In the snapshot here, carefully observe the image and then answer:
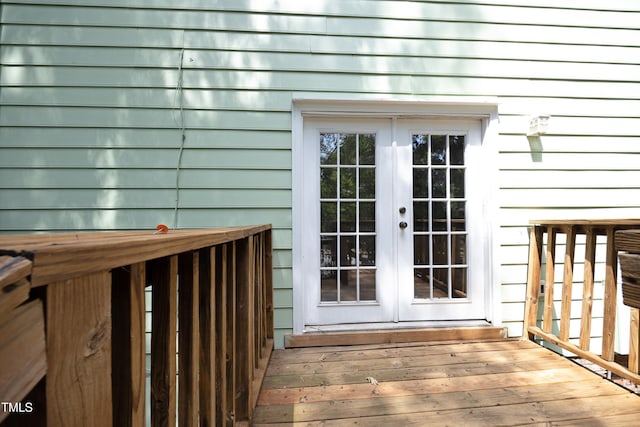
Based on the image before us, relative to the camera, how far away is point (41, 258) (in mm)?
Answer: 372

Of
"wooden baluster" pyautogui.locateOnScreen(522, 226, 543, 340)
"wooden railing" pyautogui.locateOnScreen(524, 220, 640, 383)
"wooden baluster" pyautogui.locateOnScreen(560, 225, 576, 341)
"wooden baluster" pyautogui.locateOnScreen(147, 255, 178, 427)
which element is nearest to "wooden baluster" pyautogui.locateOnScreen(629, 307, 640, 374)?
"wooden railing" pyautogui.locateOnScreen(524, 220, 640, 383)

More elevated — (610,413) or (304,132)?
(304,132)

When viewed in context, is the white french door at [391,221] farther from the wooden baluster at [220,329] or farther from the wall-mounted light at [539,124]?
the wooden baluster at [220,329]

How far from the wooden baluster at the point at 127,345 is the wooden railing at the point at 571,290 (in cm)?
190

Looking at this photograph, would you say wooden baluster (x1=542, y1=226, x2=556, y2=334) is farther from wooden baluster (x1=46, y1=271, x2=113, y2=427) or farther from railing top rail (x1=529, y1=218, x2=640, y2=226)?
wooden baluster (x1=46, y1=271, x2=113, y2=427)

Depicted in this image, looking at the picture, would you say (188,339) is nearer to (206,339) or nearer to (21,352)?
(206,339)

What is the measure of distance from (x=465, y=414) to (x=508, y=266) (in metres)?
1.46

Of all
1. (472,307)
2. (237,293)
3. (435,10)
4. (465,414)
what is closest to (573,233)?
(472,307)

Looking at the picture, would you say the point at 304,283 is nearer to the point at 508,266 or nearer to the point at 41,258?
the point at 508,266

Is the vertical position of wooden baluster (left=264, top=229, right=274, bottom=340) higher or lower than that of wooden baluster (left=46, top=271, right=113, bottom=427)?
lower

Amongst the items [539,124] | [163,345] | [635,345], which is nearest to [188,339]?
[163,345]

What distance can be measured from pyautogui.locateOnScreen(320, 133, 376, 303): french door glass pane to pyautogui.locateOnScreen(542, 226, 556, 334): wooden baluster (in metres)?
1.26

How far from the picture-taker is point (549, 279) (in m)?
2.49

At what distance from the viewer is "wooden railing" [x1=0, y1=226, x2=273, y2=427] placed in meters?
0.38
